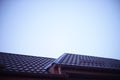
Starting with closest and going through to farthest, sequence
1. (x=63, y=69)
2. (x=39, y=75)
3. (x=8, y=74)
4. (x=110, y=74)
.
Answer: (x=8, y=74), (x=39, y=75), (x=63, y=69), (x=110, y=74)

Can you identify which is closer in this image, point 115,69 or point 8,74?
point 8,74

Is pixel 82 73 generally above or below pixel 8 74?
below

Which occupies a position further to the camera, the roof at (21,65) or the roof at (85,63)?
the roof at (85,63)

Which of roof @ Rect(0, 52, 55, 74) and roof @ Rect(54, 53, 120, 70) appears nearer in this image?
roof @ Rect(0, 52, 55, 74)

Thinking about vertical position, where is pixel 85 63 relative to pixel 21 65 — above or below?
below

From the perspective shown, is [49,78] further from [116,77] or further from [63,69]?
[116,77]

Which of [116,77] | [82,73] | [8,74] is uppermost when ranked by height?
[8,74]

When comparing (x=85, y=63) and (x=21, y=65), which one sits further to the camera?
(x=85, y=63)

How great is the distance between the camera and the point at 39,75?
17.0ft

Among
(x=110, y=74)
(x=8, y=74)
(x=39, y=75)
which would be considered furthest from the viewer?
(x=110, y=74)

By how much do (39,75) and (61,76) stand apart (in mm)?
908

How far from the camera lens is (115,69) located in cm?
637

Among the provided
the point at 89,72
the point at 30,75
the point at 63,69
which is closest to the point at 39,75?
the point at 30,75

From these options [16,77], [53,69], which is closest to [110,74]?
[53,69]
